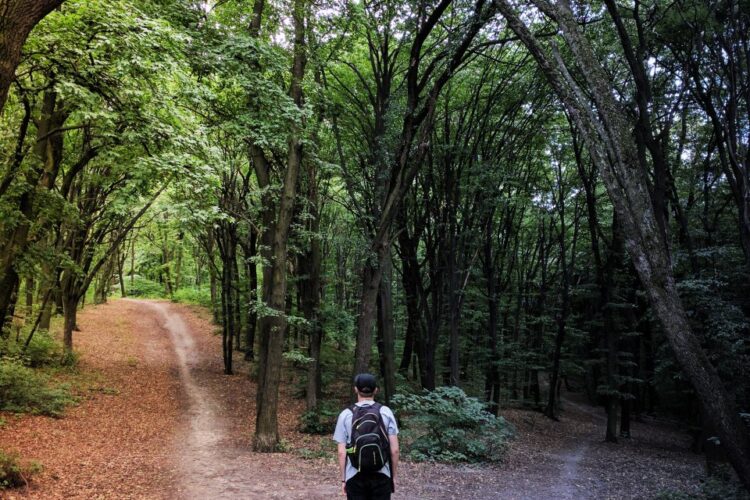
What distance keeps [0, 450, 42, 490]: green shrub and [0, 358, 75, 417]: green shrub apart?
496cm

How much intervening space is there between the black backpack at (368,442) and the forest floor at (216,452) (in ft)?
13.7

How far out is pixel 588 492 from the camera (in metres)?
9.95

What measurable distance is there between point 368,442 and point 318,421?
10361 mm

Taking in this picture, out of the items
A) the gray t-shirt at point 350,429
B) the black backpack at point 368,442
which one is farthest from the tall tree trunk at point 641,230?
the black backpack at point 368,442

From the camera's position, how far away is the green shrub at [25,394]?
1087 centimetres

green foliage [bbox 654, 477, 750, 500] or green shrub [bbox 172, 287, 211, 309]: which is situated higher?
green shrub [bbox 172, 287, 211, 309]

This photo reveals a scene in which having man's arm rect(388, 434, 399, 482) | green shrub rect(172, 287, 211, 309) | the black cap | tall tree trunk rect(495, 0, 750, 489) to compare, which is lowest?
green shrub rect(172, 287, 211, 309)

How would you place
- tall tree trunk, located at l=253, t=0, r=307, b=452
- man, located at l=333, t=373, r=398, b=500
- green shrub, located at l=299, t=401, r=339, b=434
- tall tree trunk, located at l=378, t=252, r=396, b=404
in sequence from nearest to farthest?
man, located at l=333, t=373, r=398, b=500
tall tree trunk, located at l=253, t=0, r=307, b=452
green shrub, located at l=299, t=401, r=339, b=434
tall tree trunk, located at l=378, t=252, r=396, b=404

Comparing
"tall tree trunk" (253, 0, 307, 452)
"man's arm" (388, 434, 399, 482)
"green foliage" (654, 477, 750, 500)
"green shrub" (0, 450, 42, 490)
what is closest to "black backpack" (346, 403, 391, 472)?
"man's arm" (388, 434, 399, 482)

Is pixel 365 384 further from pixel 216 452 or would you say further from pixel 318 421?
pixel 318 421

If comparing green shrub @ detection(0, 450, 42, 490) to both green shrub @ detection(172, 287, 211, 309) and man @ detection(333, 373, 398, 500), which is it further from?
green shrub @ detection(172, 287, 211, 309)

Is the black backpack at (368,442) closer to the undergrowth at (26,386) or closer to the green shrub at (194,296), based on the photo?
the undergrowth at (26,386)

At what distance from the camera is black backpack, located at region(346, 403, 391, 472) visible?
3.63 m

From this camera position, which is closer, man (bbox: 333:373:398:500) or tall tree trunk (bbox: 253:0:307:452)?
man (bbox: 333:373:398:500)
